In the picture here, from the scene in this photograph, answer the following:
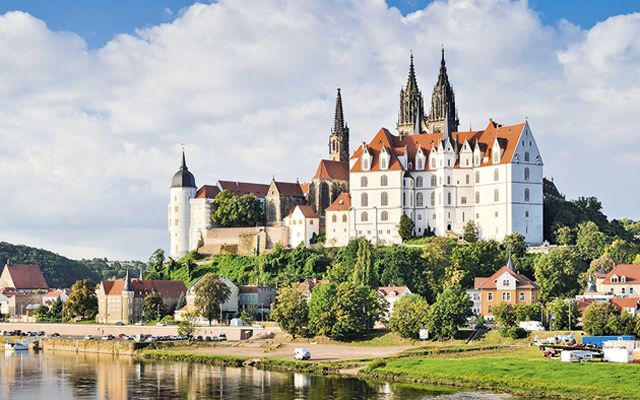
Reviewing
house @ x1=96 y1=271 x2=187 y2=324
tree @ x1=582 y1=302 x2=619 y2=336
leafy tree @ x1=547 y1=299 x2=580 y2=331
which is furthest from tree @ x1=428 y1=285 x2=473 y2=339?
house @ x1=96 y1=271 x2=187 y2=324

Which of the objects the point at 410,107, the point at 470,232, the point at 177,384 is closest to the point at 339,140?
the point at 410,107

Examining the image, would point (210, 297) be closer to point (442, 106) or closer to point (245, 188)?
point (245, 188)

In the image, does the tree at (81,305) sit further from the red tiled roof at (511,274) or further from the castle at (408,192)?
the red tiled roof at (511,274)

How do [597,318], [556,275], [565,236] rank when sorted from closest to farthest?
[597,318] → [556,275] → [565,236]

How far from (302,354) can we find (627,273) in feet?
95.7

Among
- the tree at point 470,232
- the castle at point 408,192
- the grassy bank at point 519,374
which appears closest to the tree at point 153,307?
the castle at point 408,192

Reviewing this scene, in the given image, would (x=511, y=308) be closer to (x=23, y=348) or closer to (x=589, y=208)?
(x=589, y=208)

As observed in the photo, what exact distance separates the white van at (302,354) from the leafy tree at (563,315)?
1838cm

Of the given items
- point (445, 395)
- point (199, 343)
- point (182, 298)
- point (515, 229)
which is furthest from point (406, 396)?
point (182, 298)

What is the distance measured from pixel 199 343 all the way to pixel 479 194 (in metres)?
34.6

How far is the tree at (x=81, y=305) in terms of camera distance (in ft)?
377

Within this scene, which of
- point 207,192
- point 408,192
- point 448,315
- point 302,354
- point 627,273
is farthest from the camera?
point 207,192

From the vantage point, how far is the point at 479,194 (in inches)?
4269

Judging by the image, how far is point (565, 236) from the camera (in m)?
104
